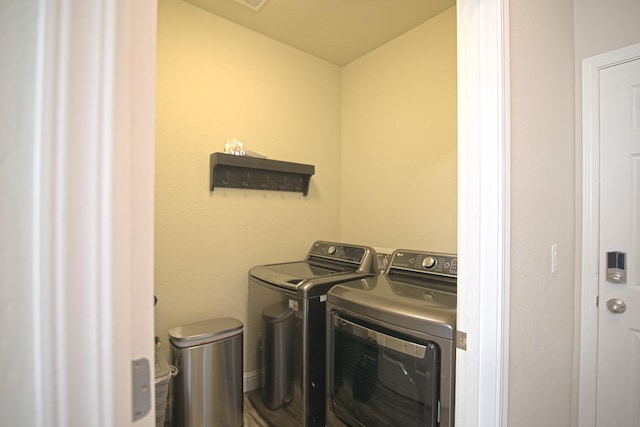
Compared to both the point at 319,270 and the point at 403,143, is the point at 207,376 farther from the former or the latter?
the point at 403,143

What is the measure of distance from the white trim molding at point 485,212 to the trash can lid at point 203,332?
1347 mm

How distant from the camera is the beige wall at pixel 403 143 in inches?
83.2

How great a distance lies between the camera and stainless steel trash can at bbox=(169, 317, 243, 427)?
168cm

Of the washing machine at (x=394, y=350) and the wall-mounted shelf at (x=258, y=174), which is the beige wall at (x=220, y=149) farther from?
the washing machine at (x=394, y=350)

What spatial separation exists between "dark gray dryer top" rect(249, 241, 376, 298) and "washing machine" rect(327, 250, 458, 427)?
191 mm

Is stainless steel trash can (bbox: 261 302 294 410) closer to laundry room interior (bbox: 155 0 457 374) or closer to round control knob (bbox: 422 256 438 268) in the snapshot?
laundry room interior (bbox: 155 0 457 374)

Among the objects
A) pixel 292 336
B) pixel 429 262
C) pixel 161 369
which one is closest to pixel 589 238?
pixel 429 262

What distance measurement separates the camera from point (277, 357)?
184 centimetres

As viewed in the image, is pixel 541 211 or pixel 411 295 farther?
pixel 411 295

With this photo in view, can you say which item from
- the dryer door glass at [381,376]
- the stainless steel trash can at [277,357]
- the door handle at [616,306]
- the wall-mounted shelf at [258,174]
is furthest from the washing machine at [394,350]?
the wall-mounted shelf at [258,174]

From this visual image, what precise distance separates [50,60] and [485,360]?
119 centimetres

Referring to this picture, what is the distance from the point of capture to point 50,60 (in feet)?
1.16

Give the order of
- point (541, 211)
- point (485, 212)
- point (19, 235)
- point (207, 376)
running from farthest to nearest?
point (207, 376) → point (541, 211) → point (485, 212) → point (19, 235)

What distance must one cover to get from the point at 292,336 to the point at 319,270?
1.74 ft
